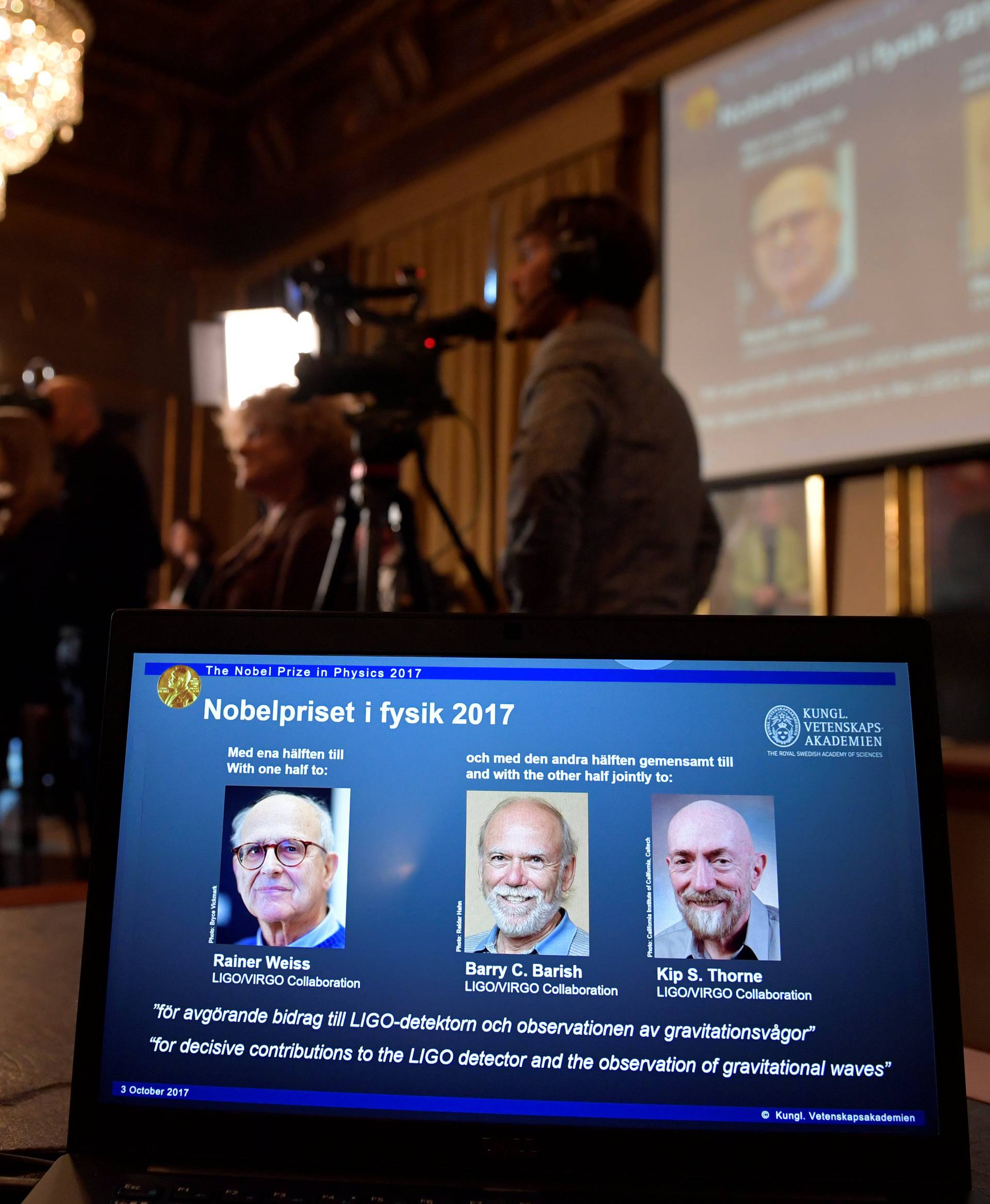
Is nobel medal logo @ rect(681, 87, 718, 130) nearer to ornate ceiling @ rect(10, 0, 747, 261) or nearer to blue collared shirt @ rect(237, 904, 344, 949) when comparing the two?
ornate ceiling @ rect(10, 0, 747, 261)

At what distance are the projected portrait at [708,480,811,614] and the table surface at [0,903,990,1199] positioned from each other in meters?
2.57

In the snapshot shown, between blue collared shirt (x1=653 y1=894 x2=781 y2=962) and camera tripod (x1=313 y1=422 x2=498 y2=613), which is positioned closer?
blue collared shirt (x1=653 y1=894 x2=781 y2=962)

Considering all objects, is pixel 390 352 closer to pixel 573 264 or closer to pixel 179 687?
pixel 573 264

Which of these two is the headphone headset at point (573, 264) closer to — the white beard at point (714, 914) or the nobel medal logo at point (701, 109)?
the white beard at point (714, 914)

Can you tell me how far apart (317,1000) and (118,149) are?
537cm

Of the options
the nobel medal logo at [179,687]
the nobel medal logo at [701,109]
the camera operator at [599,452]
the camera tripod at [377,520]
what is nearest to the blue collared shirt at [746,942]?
the nobel medal logo at [179,687]

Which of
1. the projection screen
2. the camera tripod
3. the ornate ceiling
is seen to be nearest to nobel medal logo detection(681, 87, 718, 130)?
the projection screen

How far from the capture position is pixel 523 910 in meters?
0.49

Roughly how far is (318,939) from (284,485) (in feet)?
4.76

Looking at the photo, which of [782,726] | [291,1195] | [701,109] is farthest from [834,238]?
[291,1195]

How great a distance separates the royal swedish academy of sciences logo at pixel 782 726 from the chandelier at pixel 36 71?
8.66 feet

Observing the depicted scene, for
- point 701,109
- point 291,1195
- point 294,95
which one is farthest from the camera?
point 294,95

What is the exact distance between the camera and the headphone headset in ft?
4.76

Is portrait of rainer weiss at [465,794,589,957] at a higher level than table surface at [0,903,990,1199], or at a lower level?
higher
